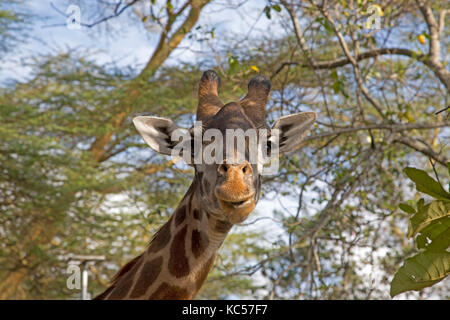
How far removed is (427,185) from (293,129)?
128 cm

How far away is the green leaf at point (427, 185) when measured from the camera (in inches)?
66.2

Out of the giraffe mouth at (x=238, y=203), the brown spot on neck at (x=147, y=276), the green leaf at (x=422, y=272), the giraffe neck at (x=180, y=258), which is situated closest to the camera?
the green leaf at (x=422, y=272)

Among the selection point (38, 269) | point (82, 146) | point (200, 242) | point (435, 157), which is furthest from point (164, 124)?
point (82, 146)

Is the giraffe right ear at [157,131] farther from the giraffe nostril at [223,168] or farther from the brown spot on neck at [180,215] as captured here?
the giraffe nostril at [223,168]

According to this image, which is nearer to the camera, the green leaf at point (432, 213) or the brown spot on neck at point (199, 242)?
the green leaf at point (432, 213)

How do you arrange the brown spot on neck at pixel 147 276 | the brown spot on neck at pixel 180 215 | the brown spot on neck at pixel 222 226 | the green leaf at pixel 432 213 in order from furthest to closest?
the brown spot on neck at pixel 180 215
the brown spot on neck at pixel 147 276
the brown spot on neck at pixel 222 226
the green leaf at pixel 432 213

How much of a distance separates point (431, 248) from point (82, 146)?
45.6 feet

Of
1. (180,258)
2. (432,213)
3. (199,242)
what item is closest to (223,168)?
(199,242)

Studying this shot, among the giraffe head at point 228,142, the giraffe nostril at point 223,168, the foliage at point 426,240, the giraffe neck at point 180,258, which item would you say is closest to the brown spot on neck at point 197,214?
the giraffe neck at point 180,258

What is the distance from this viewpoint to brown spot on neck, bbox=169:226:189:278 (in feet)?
8.64

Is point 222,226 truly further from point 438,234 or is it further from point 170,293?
point 438,234

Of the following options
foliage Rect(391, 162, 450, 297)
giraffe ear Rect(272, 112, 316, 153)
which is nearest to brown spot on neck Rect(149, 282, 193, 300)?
giraffe ear Rect(272, 112, 316, 153)

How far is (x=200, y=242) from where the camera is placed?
262cm

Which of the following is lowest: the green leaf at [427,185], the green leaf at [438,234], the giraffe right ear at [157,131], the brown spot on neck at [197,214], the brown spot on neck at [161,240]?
the green leaf at [438,234]
